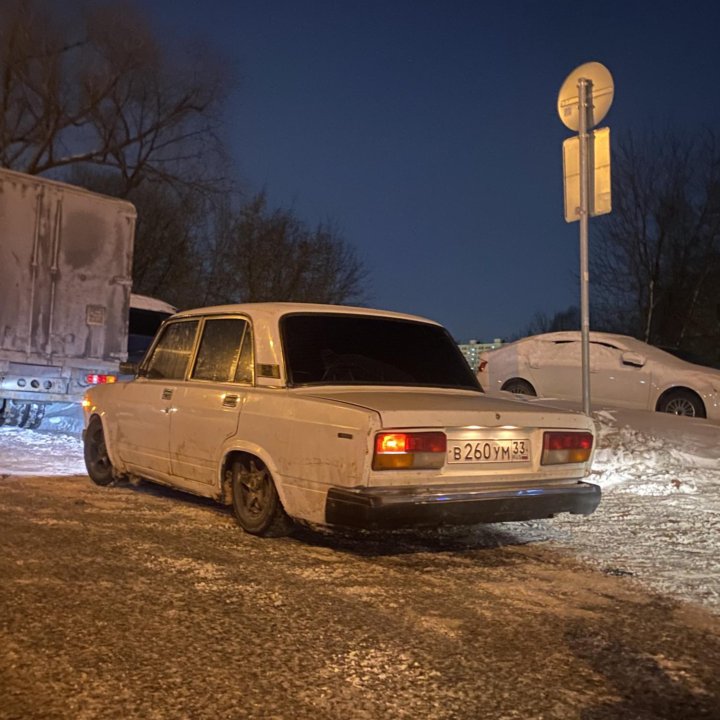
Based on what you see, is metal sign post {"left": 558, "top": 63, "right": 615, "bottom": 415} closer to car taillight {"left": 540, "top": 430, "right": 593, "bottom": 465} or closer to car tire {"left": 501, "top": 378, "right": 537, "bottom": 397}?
car taillight {"left": 540, "top": 430, "right": 593, "bottom": 465}

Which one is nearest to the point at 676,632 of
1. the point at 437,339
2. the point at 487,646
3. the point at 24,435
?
the point at 487,646

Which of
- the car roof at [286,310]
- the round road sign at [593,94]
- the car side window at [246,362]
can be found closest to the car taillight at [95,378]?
the car roof at [286,310]

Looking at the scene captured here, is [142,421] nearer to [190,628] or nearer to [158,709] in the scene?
[190,628]

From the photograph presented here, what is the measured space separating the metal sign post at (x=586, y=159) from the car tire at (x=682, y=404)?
181 inches

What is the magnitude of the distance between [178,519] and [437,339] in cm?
232

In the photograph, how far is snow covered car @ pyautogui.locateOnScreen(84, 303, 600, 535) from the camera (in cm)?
455

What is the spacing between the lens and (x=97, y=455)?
7484mm

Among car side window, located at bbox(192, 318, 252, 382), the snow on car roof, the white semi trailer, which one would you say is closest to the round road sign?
car side window, located at bbox(192, 318, 252, 382)

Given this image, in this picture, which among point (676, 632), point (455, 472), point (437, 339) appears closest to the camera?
point (676, 632)

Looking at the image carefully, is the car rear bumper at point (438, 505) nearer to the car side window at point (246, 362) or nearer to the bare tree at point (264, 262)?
the car side window at point (246, 362)

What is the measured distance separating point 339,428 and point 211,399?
4.68 ft

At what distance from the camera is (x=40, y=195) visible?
425 inches

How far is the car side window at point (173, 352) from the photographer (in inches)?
250

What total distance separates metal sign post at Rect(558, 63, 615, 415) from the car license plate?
3.19 m
